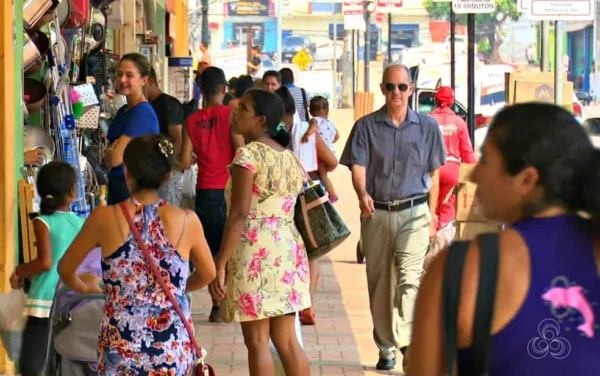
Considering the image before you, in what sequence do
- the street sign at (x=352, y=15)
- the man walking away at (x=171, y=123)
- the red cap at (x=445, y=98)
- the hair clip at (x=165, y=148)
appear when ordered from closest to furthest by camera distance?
1. the hair clip at (x=165, y=148)
2. the man walking away at (x=171, y=123)
3. the red cap at (x=445, y=98)
4. the street sign at (x=352, y=15)

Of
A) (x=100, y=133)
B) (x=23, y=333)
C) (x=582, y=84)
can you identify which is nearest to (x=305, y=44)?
(x=582, y=84)

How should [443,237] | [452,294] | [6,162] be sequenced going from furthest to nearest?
[443,237]
[6,162]
[452,294]

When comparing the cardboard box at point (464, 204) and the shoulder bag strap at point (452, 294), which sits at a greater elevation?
the shoulder bag strap at point (452, 294)

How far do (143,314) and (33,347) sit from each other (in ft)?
4.80

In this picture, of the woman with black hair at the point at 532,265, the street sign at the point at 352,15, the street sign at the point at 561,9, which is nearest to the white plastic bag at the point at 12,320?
the woman with black hair at the point at 532,265

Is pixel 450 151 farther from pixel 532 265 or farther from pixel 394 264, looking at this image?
pixel 532 265

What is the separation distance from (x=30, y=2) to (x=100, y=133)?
9.34ft

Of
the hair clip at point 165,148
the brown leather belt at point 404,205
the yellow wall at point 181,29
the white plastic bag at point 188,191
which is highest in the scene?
the yellow wall at point 181,29

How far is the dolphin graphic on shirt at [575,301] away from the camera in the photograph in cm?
261

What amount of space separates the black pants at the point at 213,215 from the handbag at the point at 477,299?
6.77m

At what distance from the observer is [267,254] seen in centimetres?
625

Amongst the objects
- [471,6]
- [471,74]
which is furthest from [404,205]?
[471,6]

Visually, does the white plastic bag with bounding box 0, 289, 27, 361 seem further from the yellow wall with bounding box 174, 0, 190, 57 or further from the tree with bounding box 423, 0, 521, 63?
the tree with bounding box 423, 0, 521, 63

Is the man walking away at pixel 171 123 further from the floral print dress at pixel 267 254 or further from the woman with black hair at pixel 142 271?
the woman with black hair at pixel 142 271
